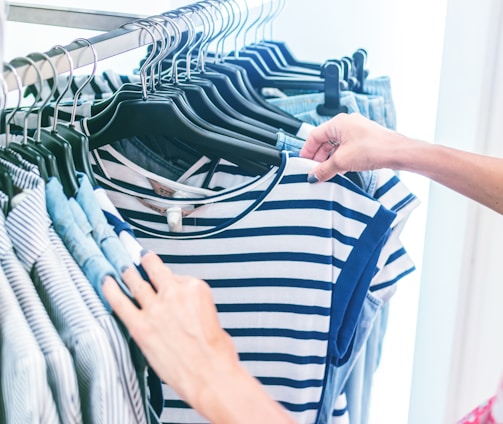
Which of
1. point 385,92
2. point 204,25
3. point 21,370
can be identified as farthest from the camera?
point 385,92

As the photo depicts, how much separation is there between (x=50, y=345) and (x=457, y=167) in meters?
0.51

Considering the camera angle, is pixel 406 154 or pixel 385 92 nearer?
pixel 406 154

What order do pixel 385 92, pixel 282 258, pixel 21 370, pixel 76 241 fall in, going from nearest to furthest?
pixel 21 370 → pixel 76 241 → pixel 282 258 → pixel 385 92

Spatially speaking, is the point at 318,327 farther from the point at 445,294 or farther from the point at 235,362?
the point at 445,294

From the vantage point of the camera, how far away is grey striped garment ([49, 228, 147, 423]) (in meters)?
0.50

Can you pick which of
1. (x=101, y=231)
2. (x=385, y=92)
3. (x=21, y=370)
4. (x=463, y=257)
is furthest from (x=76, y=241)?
(x=463, y=257)

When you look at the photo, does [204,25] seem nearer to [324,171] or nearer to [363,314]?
[324,171]

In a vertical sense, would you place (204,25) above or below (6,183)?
above

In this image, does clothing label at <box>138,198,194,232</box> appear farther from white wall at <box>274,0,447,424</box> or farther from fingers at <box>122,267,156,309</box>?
white wall at <box>274,0,447,424</box>

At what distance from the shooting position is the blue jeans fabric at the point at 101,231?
0.56 meters

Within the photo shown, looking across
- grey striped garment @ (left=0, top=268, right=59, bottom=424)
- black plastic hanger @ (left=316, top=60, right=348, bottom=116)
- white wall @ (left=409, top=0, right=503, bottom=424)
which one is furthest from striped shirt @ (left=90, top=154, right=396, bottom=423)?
white wall @ (left=409, top=0, right=503, bottom=424)

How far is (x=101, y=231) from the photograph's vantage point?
0.58 metres

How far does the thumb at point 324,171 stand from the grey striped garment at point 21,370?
0.36 m

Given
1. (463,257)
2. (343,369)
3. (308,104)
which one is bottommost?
(343,369)
